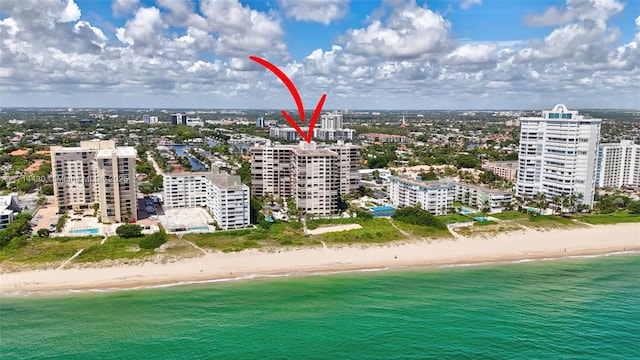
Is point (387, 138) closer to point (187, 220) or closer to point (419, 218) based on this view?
point (419, 218)

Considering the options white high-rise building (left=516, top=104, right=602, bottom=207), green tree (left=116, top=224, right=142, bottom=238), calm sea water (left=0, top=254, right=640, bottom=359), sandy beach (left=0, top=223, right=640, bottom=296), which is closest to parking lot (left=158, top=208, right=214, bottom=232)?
green tree (left=116, top=224, right=142, bottom=238)

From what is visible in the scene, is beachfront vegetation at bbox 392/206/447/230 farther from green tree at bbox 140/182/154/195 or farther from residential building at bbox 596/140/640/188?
residential building at bbox 596/140/640/188

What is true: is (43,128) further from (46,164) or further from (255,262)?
(255,262)

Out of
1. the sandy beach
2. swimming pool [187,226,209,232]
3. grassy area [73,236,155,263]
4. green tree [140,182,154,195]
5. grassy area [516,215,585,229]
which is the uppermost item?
green tree [140,182,154,195]

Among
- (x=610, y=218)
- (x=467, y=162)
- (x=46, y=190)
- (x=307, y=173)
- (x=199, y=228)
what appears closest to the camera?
(x=199, y=228)

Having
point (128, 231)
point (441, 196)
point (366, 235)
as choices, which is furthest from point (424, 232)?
point (128, 231)

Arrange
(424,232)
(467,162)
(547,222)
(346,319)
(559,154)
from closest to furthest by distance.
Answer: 1. (346,319)
2. (424,232)
3. (547,222)
4. (559,154)
5. (467,162)

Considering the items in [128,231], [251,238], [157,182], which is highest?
[157,182]
